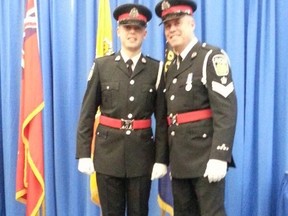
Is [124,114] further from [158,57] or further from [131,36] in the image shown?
[158,57]

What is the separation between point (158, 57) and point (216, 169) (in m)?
1.01

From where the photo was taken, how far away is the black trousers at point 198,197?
1.43 meters

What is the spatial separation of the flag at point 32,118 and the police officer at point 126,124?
0.62 metres

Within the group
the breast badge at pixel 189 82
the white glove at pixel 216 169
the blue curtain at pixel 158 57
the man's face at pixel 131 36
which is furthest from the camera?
the blue curtain at pixel 158 57

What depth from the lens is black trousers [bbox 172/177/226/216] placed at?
4.70ft

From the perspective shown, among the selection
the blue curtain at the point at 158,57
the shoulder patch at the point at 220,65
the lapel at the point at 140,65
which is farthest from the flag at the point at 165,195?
the shoulder patch at the point at 220,65

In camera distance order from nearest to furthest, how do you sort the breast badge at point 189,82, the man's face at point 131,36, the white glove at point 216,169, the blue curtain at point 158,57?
1. the white glove at point 216,169
2. the breast badge at point 189,82
3. the man's face at point 131,36
4. the blue curtain at point 158,57

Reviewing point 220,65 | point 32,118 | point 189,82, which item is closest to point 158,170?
point 189,82

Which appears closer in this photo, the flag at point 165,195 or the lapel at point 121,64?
the lapel at point 121,64

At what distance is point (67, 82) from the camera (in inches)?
90.0

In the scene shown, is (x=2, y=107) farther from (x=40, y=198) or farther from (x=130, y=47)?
(x=130, y=47)

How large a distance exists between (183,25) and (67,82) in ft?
3.42

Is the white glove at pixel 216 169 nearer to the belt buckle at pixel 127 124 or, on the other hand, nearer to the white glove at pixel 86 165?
the belt buckle at pixel 127 124

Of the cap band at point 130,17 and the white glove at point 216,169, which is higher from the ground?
the cap band at point 130,17
